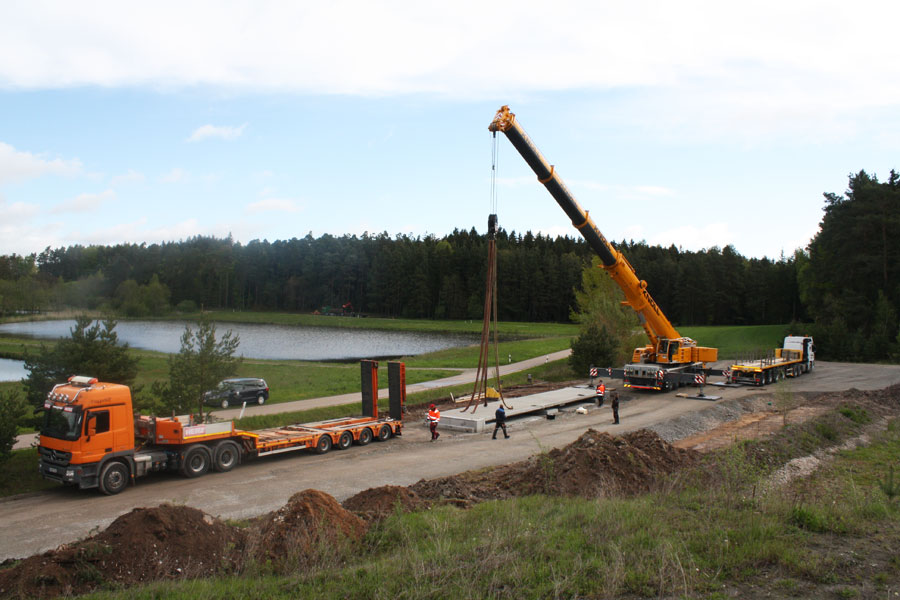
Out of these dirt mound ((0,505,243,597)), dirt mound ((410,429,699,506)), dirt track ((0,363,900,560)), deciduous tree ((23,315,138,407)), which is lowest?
dirt track ((0,363,900,560))

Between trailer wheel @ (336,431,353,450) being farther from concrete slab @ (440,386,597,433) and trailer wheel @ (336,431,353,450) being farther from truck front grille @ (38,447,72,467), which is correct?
truck front grille @ (38,447,72,467)

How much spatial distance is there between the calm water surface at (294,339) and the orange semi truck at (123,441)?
121 feet

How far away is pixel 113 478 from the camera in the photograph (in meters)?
15.0

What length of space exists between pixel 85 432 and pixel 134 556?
22.8 feet

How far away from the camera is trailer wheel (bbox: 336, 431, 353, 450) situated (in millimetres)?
19856

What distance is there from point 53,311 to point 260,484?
318 feet

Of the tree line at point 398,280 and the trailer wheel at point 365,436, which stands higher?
the tree line at point 398,280

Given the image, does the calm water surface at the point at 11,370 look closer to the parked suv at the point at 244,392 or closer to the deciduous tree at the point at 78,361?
the parked suv at the point at 244,392

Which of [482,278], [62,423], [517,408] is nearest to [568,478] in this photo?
[517,408]

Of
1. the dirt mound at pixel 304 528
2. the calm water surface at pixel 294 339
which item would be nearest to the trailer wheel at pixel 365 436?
the dirt mound at pixel 304 528

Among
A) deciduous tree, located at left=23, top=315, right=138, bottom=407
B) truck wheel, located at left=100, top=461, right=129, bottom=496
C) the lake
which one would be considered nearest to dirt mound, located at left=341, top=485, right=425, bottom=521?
truck wheel, located at left=100, top=461, right=129, bottom=496

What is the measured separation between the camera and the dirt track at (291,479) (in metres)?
12.8

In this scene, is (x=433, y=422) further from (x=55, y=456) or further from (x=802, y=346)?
(x=802, y=346)

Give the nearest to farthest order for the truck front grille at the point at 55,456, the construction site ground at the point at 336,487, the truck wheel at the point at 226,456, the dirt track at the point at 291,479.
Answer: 1. the construction site ground at the point at 336,487
2. the dirt track at the point at 291,479
3. the truck front grille at the point at 55,456
4. the truck wheel at the point at 226,456
